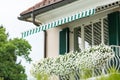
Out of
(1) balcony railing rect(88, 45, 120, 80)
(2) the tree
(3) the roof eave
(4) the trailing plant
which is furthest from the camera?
(2) the tree

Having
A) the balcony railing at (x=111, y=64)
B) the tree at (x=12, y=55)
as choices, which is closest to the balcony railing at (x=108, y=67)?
the balcony railing at (x=111, y=64)

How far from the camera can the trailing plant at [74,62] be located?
18172 mm

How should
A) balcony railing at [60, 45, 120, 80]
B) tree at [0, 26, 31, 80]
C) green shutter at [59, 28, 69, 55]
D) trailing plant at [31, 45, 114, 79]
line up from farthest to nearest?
tree at [0, 26, 31, 80], green shutter at [59, 28, 69, 55], balcony railing at [60, 45, 120, 80], trailing plant at [31, 45, 114, 79]

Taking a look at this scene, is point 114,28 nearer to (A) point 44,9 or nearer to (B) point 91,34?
(B) point 91,34

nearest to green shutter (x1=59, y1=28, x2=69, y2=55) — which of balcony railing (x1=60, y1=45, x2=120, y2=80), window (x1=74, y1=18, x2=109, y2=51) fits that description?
window (x1=74, y1=18, x2=109, y2=51)

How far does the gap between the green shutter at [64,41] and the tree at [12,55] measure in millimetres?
20779

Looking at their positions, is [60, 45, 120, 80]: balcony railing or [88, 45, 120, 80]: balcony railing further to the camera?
[88, 45, 120, 80]: balcony railing

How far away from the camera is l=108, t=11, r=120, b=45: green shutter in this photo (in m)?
20.1

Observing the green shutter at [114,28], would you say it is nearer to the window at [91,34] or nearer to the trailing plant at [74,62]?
the window at [91,34]

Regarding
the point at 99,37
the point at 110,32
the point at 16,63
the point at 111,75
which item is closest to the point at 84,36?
the point at 99,37

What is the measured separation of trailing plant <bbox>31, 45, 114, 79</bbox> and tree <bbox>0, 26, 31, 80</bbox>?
23.8 m

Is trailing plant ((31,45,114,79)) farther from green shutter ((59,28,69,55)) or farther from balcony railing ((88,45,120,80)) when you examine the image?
green shutter ((59,28,69,55))

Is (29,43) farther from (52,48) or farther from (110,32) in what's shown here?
(110,32)

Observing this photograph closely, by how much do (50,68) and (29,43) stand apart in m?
28.2
